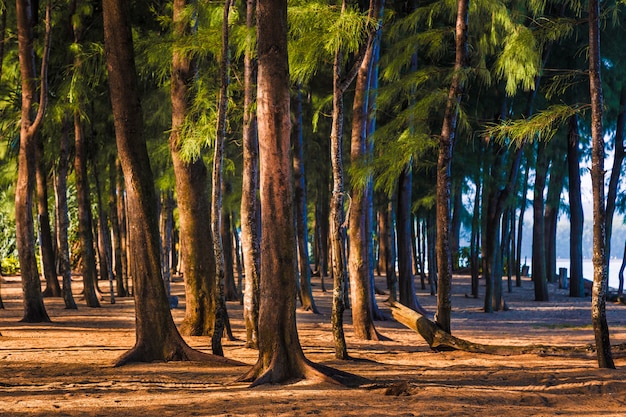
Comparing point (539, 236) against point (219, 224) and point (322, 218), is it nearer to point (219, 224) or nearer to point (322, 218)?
point (322, 218)

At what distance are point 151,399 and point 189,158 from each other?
674cm

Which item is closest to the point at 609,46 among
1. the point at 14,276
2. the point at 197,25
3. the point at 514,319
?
the point at 514,319

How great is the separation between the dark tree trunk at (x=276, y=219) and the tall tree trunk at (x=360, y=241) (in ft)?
17.1

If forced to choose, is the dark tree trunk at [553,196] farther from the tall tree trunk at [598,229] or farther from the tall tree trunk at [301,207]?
the tall tree trunk at [598,229]

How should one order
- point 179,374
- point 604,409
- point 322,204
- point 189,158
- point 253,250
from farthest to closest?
point 322,204 → point 189,158 → point 253,250 → point 179,374 → point 604,409

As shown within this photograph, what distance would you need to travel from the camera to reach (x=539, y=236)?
28.7m

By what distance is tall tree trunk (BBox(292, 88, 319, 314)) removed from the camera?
813 inches

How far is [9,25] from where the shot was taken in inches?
880

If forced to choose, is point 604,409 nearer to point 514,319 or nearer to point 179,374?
point 179,374

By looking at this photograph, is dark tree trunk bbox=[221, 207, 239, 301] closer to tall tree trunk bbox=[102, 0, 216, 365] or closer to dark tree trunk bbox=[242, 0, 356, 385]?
tall tree trunk bbox=[102, 0, 216, 365]

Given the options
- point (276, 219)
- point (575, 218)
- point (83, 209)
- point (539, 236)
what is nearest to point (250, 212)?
point (276, 219)

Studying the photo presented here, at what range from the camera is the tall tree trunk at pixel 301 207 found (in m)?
20.6

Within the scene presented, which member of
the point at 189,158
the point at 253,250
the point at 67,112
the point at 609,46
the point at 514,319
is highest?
the point at 609,46

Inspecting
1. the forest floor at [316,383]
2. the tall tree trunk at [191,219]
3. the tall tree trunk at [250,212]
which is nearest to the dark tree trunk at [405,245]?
the forest floor at [316,383]
